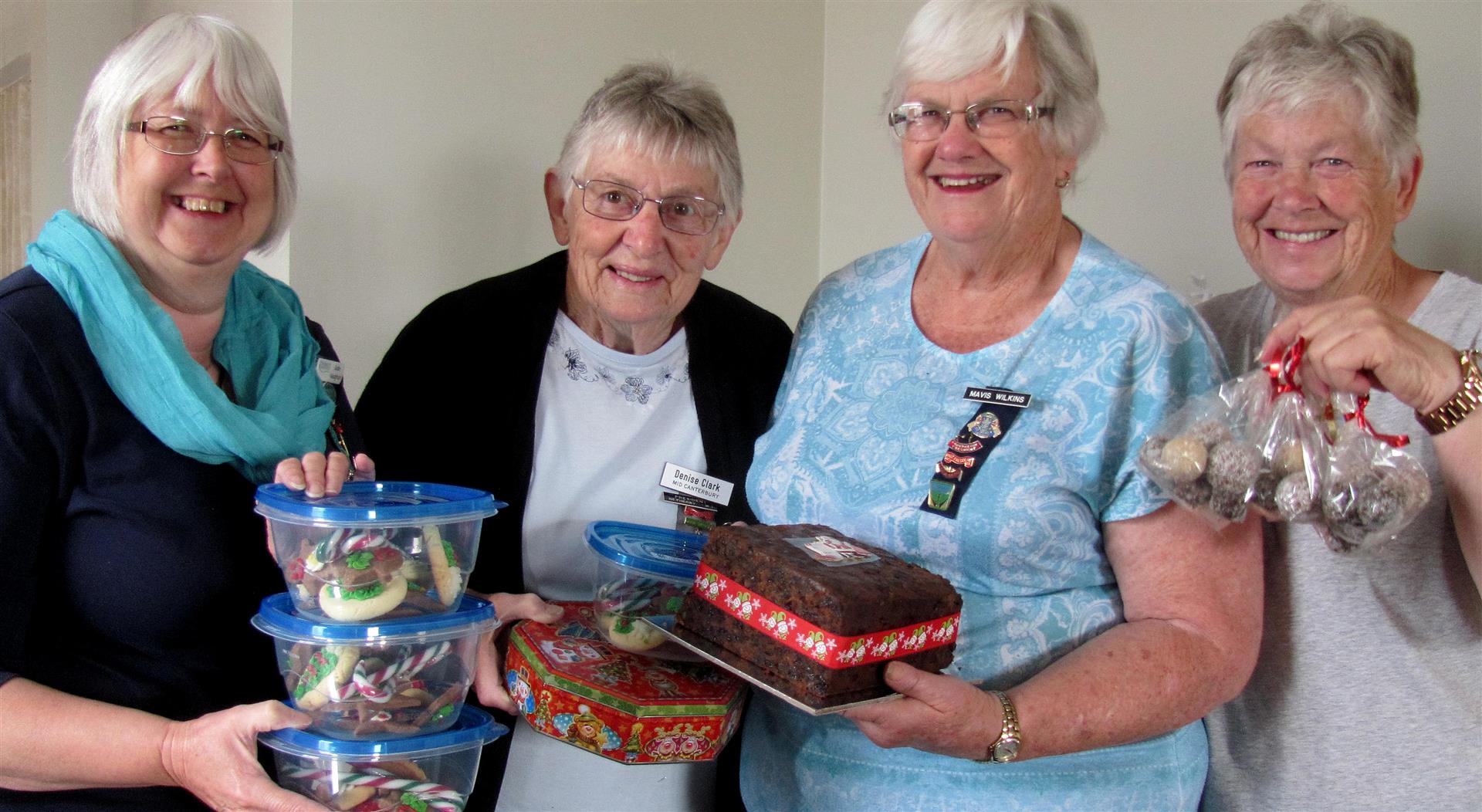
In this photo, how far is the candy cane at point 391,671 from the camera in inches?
54.2

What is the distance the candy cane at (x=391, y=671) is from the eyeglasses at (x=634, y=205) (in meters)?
0.83

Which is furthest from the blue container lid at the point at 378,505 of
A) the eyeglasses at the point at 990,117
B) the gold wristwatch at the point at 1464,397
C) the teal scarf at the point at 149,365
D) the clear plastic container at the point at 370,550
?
the gold wristwatch at the point at 1464,397

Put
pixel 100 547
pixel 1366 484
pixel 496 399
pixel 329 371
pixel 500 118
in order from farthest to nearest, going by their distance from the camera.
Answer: pixel 500 118 → pixel 496 399 → pixel 329 371 → pixel 100 547 → pixel 1366 484

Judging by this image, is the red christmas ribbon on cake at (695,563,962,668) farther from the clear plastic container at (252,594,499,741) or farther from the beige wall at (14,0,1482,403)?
the beige wall at (14,0,1482,403)

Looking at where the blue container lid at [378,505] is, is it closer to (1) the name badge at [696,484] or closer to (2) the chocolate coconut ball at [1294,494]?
(1) the name badge at [696,484]

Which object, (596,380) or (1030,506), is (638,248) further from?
(1030,506)

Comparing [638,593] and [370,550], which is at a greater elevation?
[370,550]

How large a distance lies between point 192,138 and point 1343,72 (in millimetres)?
1734

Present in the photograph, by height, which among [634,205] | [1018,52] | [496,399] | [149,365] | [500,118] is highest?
[1018,52]

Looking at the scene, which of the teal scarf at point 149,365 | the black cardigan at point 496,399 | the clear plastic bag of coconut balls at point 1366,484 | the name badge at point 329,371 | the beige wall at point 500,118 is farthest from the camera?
the beige wall at point 500,118

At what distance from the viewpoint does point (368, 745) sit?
4.49 ft

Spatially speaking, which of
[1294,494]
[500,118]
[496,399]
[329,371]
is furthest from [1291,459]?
[500,118]

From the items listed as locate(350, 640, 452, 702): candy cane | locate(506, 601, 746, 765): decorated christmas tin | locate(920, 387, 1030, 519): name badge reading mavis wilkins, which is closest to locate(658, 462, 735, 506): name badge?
locate(506, 601, 746, 765): decorated christmas tin

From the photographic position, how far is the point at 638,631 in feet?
5.46
